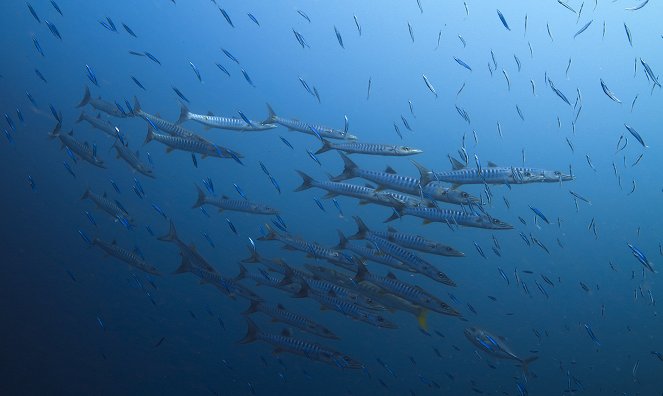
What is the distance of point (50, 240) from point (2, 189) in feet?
8.98

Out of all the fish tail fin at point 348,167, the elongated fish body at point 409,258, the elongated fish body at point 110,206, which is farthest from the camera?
the elongated fish body at point 110,206

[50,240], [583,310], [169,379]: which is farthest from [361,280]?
[583,310]

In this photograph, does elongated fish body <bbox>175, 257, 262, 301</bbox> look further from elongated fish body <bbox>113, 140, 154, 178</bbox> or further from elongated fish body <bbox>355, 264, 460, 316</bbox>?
elongated fish body <bbox>113, 140, 154, 178</bbox>

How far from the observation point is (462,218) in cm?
631

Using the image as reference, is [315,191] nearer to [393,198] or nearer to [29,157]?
[29,157]

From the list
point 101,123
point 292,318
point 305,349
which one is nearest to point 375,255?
point 292,318

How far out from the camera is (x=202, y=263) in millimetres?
7309

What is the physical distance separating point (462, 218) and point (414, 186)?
31.4 inches

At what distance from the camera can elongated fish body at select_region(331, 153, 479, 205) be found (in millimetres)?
6086

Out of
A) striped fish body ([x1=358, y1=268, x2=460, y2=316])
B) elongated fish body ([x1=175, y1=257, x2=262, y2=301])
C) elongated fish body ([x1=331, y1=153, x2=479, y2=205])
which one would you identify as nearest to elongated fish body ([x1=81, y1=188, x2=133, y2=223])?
elongated fish body ([x1=175, y1=257, x2=262, y2=301])

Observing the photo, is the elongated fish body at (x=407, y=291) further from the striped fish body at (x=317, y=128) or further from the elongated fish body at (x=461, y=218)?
the striped fish body at (x=317, y=128)

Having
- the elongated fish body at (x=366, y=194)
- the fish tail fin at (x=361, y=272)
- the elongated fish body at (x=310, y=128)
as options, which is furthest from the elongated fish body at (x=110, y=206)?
the fish tail fin at (x=361, y=272)

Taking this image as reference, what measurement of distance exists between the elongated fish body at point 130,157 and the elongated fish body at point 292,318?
384 centimetres

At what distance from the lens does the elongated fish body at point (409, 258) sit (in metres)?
6.23
